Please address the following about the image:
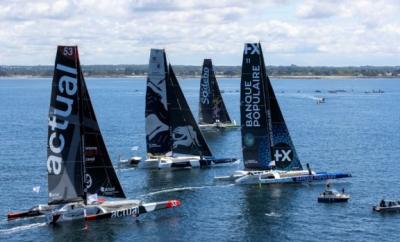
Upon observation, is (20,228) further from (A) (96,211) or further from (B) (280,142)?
(B) (280,142)

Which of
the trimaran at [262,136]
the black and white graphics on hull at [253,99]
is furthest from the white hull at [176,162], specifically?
the black and white graphics on hull at [253,99]

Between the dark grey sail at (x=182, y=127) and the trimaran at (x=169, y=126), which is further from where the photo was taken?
the dark grey sail at (x=182, y=127)

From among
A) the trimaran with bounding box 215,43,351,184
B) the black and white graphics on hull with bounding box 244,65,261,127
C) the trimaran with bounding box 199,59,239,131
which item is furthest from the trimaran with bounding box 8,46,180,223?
the trimaran with bounding box 199,59,239,131

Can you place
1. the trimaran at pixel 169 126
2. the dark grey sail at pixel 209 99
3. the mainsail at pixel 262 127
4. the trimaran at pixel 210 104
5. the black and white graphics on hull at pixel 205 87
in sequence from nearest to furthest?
the mainsail at pixel 262 127
the trimaran at pixel 169 126
the black and white graphics on hull at pixel 205 87
the dark grey sail at pixel 209 99
the trimaran at pixel 210 104

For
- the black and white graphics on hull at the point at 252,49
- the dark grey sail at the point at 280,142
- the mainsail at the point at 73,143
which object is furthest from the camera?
the dark grey sail at the point at 280,142

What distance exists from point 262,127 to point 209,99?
59119mm

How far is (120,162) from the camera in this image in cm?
9531

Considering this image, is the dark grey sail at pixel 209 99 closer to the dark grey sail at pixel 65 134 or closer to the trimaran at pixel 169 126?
the trimaran at pixel 169 126

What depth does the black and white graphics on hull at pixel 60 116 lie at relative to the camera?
59.1 meters

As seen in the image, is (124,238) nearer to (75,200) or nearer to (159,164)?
(75,200)

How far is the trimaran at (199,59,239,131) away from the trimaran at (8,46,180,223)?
74.2 m

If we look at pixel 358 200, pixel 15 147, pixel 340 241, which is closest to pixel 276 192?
pixel 358 200

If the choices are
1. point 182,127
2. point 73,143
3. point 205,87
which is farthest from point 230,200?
point 205,87

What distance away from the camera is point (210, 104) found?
13938 centimetres
